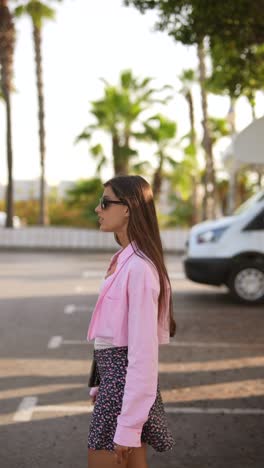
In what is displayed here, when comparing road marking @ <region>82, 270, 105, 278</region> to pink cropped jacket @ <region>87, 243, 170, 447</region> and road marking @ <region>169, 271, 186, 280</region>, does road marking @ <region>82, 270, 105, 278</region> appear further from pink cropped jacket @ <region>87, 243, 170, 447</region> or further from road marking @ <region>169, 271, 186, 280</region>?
pink cropped jacket @ <region>87, 243, 170, 447</region>

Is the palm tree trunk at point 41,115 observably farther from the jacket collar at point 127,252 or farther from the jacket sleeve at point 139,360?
the jacket sleeve at point 139,360

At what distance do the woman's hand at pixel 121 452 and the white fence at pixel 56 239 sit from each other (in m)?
24.9

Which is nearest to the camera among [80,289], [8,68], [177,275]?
[80,289]

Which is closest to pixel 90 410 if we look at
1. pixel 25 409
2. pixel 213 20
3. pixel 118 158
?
pixel 25 409

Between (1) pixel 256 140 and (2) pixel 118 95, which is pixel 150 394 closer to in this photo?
(1) pixel 256 140

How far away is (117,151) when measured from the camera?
31766mm

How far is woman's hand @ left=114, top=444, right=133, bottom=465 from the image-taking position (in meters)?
2.84

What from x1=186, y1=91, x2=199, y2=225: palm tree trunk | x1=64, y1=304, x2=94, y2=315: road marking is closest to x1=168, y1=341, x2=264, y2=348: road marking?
x1=64, y1=304, x2=94, y2=315: road marking

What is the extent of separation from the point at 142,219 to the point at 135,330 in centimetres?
43

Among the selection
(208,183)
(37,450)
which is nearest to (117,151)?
(208,183)

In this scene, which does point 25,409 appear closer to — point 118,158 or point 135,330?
point 135,330

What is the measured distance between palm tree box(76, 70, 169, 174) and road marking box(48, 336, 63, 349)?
866 inches

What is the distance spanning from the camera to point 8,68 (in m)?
32.3

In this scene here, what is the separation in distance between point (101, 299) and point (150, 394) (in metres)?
0.42
